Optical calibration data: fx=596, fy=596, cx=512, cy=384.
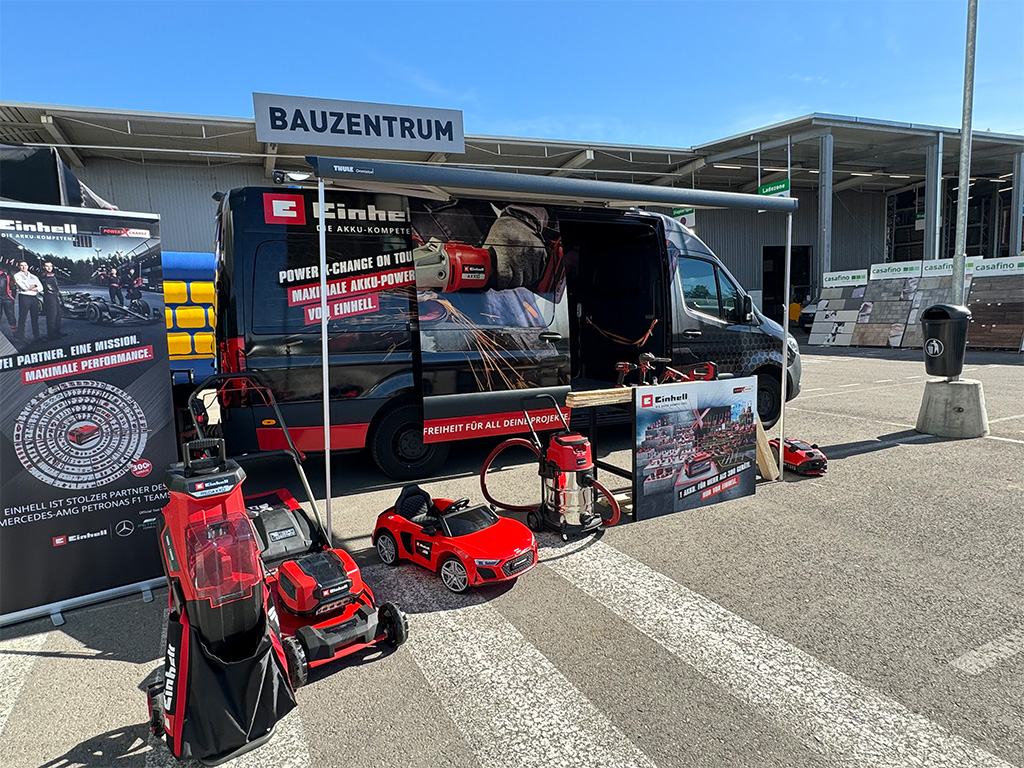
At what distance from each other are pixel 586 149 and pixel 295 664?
21410 millimetres

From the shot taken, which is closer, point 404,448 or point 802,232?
point 404,448

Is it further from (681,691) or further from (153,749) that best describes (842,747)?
(153,749)

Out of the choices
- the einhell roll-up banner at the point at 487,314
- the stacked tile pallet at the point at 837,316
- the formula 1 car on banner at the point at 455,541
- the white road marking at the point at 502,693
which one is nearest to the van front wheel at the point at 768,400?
the einhell roll-up banner at the point at 487,314

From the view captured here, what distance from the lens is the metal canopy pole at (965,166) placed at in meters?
8.65

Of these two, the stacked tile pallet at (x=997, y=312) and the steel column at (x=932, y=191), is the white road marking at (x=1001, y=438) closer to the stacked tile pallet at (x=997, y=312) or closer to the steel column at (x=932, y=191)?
the stacked tile pallet at (x=997, y=312)

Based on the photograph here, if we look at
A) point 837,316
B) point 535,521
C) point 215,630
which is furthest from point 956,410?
point 837,316

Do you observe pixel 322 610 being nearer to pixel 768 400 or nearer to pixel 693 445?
pixel 693 445

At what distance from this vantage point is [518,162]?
75.5ft

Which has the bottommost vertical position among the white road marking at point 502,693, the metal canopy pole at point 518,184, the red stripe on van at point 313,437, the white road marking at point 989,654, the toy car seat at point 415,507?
the white road marking at point 502,693

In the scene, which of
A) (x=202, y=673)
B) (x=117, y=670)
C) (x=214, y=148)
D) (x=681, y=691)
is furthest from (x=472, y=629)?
(x=214, y=148)

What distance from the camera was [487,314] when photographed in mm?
5789

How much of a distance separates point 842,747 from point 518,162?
22981mm

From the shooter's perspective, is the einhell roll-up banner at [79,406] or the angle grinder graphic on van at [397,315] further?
the angle grinder graphic on van at [397,315]

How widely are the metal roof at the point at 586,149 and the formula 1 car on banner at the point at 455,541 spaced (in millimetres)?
13669
